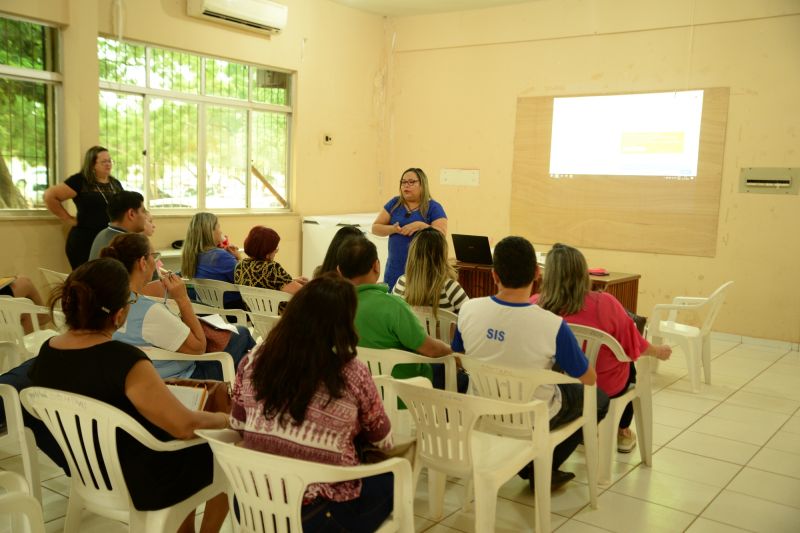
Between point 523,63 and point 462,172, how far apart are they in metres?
1.42

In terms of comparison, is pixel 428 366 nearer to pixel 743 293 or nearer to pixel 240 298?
pixel 240 298

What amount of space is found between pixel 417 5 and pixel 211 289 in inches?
203

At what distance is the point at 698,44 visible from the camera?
22.2 feet

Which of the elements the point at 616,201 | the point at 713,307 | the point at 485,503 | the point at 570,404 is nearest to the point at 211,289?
the point at 570,404

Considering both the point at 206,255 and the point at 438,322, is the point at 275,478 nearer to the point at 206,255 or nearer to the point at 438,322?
the point at 438,322

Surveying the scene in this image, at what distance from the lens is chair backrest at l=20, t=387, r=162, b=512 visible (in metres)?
1.88

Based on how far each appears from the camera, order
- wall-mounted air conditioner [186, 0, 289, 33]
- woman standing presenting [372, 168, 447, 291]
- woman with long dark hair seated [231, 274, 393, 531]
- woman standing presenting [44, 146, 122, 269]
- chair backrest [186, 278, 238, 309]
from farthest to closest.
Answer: wall-mounted air conditioner [186, 0, 289, 33]
woman standing presenting [44, 146, 122, 269]
woman standing presenting [372, 168, 447, 291]
chair backrest [186, 278, 238, 309]
woman with long dark hair seated [231, 274, 393, 531]

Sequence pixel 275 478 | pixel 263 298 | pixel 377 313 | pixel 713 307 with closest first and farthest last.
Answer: pixel 275 478, pixel 377 313, pixel 263 298, pixel 713 307

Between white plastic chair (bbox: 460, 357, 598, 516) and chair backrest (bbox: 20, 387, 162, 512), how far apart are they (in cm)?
125

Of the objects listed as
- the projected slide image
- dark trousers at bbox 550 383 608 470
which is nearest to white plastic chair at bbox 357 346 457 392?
dark trousers at bbox 550 383 608 470

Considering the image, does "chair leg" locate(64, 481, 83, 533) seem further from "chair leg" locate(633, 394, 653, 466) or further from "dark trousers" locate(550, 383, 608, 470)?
"chair leg" locate(633, 394, 653, 466)

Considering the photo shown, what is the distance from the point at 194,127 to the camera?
7098 mm

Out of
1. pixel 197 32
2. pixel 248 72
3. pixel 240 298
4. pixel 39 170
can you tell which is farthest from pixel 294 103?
pixel 240 298

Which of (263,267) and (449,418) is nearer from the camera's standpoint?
(449,418)
